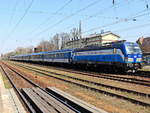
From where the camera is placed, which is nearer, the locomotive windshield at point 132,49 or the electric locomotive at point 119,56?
the electric locomotive at point 119,56

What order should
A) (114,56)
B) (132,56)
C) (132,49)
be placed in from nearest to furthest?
1. (132,56)
2. (132,49)
3. (114,56)

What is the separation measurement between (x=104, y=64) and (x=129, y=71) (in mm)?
2792

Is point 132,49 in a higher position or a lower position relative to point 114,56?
higher

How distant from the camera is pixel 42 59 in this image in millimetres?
50500

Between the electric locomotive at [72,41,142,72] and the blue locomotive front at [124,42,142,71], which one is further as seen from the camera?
the electric locomotive at [72,41,142,72]

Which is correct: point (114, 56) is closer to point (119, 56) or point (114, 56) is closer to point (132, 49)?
point (119, 56)

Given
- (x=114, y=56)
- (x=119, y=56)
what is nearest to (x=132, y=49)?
(x=119, y=56)

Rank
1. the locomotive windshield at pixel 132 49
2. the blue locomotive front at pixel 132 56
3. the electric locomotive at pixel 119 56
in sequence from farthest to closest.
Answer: the locomotive windshield at pixel 132 49 < the electric locomotive at pixel 119 56 < the blue locomotive front at pixel 132 56

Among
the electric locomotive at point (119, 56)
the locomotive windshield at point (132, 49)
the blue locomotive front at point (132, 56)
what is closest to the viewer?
the blue locomotive front at point (132, 56)

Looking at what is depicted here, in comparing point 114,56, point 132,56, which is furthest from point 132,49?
point 114,56

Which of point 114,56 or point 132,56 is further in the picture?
point 114,56

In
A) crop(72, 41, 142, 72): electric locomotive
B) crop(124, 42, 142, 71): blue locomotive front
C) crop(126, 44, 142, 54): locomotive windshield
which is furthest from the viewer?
crop(126, 44, 142, 54): locomotive windshield

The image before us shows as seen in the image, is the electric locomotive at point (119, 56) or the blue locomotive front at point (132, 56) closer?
the blue locomotive front at point (132, 56)

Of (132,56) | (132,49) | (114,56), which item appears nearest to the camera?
(132,56)
